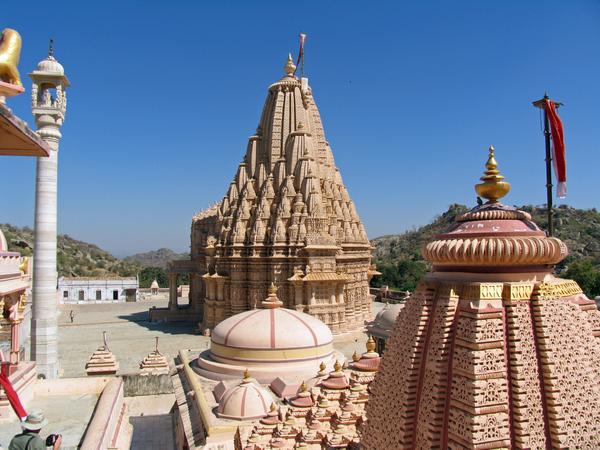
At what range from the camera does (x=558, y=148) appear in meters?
8.66

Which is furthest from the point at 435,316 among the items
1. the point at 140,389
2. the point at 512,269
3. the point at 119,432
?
the point at 140,389

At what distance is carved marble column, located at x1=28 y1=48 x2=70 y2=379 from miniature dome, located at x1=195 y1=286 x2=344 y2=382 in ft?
16.9

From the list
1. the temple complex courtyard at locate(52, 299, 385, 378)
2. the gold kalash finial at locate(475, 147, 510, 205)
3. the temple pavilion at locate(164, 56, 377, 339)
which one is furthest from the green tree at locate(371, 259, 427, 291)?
the gold kalash finial at locate(475, 147, 510, 205)

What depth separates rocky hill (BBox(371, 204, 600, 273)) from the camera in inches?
2153

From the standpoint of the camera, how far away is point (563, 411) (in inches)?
173

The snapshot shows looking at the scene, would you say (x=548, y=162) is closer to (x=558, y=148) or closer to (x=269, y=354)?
Result: (x=558, y=148)

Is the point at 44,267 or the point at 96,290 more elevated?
the point at 44,267

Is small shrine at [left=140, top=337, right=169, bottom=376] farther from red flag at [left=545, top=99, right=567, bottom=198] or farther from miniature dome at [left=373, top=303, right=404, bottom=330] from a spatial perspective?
Answer: red flag at [left=545, top=99, right=567, bottom=198]

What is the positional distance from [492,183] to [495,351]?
74.0 inches

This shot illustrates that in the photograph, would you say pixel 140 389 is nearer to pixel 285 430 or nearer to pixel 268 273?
pixel 268 273

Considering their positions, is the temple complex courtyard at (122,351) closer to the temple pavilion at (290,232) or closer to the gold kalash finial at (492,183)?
the temple pavilion at (290,232)

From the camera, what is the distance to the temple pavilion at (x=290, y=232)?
2347cm

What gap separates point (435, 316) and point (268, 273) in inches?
771

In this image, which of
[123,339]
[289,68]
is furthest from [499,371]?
[289,68]
